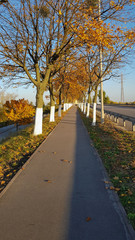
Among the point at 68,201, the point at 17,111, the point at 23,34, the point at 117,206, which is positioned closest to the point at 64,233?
the point at 68,201

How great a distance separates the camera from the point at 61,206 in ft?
11.2

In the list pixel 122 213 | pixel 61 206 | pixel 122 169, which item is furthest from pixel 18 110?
pixel 122 213

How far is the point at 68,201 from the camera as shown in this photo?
11.8ft

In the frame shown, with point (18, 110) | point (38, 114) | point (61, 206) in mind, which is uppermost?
point (18, 110)

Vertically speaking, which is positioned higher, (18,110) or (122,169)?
(18,110)

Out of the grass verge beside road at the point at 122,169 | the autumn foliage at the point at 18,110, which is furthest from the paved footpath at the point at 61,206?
the autumn foliage at the point at 18,110

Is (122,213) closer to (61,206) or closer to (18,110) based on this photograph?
(61,206)

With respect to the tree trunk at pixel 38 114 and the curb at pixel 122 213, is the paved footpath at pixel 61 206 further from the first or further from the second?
the tree trunk at pixel 38 114

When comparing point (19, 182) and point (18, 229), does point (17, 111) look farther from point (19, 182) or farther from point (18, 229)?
point (18, 229)

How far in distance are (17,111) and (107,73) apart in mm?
10833

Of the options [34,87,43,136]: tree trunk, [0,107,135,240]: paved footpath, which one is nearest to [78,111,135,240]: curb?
[0,107,135,240]: paved footpath

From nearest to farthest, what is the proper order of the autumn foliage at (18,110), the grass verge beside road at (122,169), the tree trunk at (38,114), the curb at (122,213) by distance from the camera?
the curb at (122,213), the grass verge beside road at (122,169), the tree trunk at (38,114), the autumn foliage at (18,110)

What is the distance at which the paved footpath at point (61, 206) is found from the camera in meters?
2.70

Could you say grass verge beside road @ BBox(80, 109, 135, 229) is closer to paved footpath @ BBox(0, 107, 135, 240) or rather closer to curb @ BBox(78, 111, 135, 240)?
curb @ BBox(78, 111, 135, 240)
